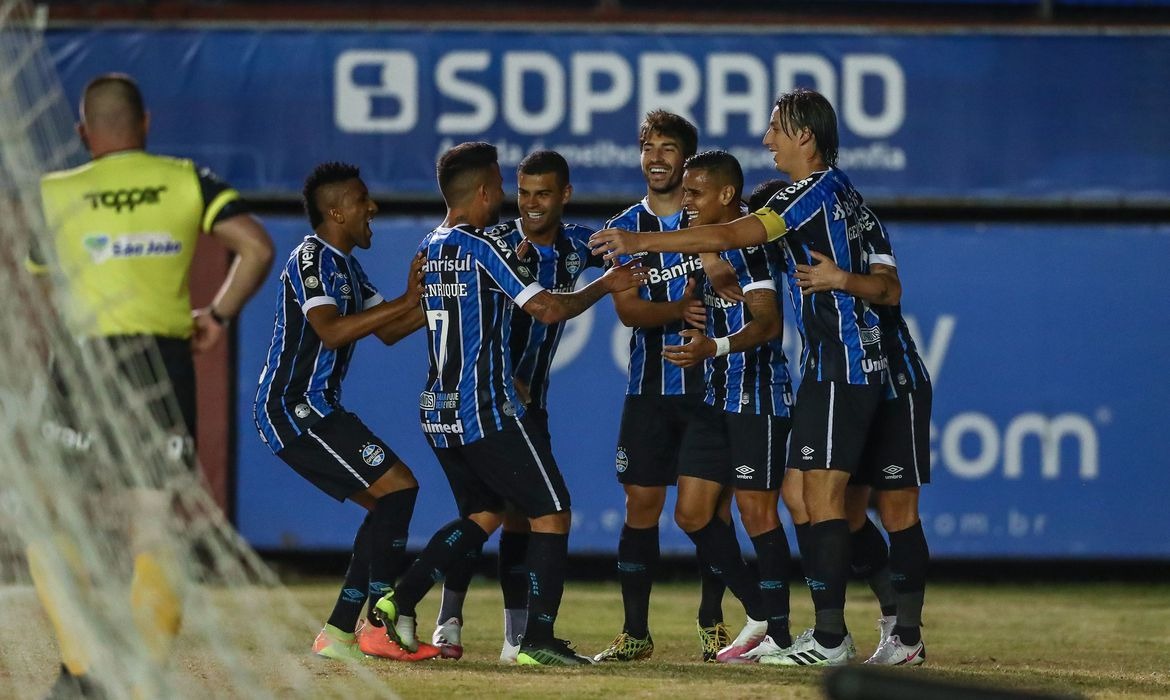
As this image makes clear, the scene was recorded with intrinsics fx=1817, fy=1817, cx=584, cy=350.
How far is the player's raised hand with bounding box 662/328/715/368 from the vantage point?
24.7ft

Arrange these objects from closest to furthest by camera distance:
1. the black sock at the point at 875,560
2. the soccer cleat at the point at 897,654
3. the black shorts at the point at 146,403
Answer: the black shorts at the point at 146,403 → the soccer cleat at the point at 897,654 → the black sock at the point at 875,560

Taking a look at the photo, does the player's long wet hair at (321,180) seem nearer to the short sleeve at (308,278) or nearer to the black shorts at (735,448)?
the short sleeve at (308,278)

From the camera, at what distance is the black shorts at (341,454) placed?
24.6 feet

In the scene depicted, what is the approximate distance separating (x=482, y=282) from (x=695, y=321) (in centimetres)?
97

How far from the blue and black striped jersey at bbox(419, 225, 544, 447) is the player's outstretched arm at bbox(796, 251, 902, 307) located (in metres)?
1.10

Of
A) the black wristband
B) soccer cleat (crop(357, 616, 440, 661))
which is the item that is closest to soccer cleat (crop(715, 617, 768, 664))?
soccer cleat (crop(357, 616, 440, 661))

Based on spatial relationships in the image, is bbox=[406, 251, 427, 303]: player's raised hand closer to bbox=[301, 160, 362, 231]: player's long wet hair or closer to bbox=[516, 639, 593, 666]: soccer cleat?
bbox=[301, 160, 362, 231]: player's long wet hair

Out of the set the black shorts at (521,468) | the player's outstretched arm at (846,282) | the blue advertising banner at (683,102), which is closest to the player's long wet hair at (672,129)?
the player's outstretched arm at (846,282)

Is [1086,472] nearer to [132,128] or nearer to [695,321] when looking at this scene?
[695,321]

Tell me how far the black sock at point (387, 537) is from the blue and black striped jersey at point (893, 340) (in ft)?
6.70

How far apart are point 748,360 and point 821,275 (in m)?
0.74

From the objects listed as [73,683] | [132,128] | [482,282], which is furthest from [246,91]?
[73,683]

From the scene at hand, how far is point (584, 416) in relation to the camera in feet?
38.8

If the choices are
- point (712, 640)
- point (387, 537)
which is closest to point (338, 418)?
point (387, 537)
